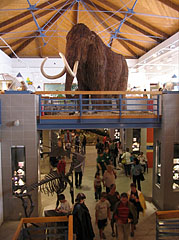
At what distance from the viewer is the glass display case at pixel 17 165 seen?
6680 millimetres

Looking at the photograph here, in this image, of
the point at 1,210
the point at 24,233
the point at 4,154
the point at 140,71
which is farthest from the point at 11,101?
the point at 140,71

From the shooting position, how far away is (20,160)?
6.69 m

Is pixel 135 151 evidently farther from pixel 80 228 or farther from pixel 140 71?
pixel 140 71

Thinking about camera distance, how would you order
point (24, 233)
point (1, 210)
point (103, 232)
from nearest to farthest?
point (24, 233), point (103, 232), point (1, 210)

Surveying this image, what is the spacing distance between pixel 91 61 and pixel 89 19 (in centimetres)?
1275

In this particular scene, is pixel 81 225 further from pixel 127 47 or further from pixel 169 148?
pixel 127 47

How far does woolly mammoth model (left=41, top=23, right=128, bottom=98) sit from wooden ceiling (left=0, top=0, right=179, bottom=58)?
6.14 metres

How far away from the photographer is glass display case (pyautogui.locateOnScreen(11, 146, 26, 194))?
6680 mm

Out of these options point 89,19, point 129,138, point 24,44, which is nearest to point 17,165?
point 129,138

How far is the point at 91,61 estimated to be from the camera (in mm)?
8312

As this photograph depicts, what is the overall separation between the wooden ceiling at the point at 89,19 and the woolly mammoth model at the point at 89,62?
6.14 metres

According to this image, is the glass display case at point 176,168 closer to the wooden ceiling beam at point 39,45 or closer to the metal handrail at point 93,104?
the metal handrail at point 93,104

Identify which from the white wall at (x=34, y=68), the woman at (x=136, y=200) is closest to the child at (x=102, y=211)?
the woman at (x=136, y=200)

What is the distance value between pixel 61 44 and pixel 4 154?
1777cm
